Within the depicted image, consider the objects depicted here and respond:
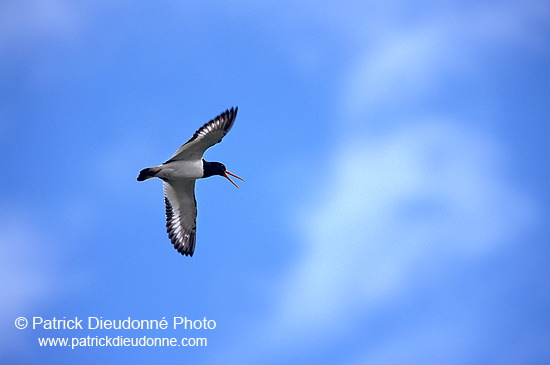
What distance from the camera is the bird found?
15.3m

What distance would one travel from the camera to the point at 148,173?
52.2ft

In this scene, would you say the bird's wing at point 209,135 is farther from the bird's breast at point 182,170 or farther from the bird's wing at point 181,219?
the bird's wing at point 181,219

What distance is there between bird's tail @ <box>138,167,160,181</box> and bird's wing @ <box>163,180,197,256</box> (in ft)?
4.18

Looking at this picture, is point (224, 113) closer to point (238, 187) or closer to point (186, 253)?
point (238, 187)

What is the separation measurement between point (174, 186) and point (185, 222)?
1.12 meters

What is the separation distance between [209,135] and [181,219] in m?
3.24

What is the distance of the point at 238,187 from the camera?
1677cm

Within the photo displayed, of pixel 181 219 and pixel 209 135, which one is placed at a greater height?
pixel 209 135

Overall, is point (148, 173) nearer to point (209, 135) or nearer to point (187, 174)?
point (187, 174)

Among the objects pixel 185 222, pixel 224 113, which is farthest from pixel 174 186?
pixel 224 113

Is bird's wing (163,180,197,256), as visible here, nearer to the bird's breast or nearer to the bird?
the bird

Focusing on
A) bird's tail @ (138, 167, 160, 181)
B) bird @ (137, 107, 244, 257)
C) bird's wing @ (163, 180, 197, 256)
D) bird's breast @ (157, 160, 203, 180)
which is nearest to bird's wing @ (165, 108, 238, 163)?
bird @ (137, 107, 244, 257)

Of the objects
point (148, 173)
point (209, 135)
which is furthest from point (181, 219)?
A: point (209, 135)

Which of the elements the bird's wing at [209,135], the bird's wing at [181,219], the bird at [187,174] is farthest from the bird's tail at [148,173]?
the bird's wing at [181,219]
